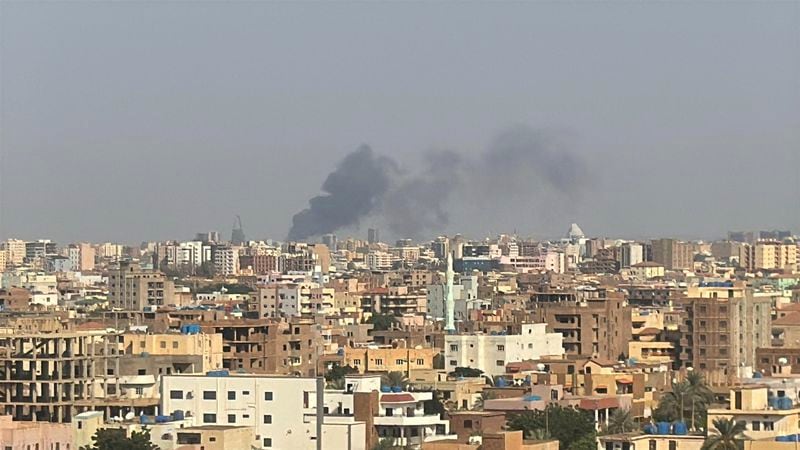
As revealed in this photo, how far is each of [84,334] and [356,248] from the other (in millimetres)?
116980

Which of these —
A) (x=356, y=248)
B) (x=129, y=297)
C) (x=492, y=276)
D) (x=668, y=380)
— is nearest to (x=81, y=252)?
(x=356, y=248)

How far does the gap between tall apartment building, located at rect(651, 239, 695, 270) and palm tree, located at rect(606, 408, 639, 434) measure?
89.4m

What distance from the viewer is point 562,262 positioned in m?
127

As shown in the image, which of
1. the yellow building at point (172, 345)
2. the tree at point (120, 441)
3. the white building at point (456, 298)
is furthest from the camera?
the white building at point (456, 298)

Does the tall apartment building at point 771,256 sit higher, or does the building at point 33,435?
the tall apartment building at point 771,256

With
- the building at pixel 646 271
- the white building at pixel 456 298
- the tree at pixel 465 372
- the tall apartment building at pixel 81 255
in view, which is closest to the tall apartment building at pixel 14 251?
the tall apartment building at pixel 81 255

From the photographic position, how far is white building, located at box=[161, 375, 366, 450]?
30.8 m

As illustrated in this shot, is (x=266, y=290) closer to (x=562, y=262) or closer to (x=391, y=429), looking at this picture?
(x=391, y=429)

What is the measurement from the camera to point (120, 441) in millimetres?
27609

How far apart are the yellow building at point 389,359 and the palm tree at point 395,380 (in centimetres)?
472

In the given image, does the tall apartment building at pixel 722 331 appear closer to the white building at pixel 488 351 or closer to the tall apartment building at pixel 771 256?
the white building at pixel 488 351

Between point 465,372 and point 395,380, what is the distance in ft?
19.7

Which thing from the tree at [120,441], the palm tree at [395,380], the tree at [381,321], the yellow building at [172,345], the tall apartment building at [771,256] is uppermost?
the tall apartment building at [771,256]

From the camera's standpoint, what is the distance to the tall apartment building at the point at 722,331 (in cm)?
4709
